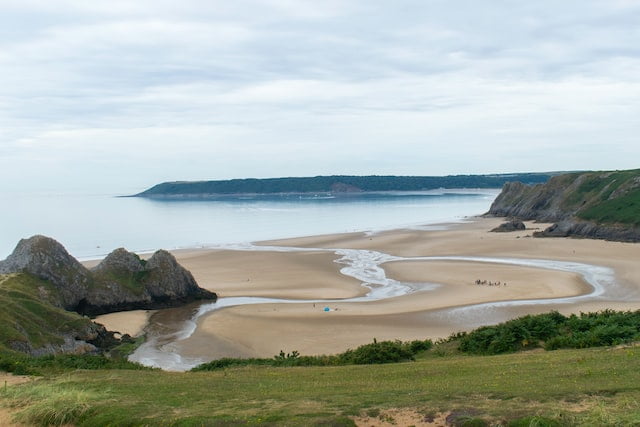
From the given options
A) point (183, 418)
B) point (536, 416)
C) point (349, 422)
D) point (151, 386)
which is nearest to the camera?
point (536, 416)

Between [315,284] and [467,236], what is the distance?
39198 millimetres

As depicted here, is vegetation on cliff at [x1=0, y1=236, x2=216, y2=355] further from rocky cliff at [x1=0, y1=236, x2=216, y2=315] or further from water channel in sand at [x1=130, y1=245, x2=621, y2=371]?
water channel in sand at [x1=130, y1=245, x2=621, y2=371]

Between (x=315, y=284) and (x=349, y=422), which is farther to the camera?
(x=315, y=284)

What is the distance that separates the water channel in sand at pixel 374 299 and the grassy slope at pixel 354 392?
10561mm

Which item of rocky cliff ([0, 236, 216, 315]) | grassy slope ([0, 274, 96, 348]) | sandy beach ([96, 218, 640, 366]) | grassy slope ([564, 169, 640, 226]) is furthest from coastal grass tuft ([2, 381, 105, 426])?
grassy slope ([564, 169, 640, 226])

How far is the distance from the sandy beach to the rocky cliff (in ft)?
6.68

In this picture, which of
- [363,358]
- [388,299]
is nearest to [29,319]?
[363,358]

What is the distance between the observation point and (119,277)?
141 ft

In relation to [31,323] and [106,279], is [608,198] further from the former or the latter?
[31,323]

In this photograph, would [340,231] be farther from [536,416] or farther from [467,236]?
[536,416]

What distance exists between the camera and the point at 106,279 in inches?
1671

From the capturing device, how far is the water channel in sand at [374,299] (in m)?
31.3

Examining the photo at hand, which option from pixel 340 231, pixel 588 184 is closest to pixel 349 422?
pixel 340 231

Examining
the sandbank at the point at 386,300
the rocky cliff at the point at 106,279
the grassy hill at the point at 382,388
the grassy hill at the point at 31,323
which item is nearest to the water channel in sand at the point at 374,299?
the sandbank at the point at 386,300
